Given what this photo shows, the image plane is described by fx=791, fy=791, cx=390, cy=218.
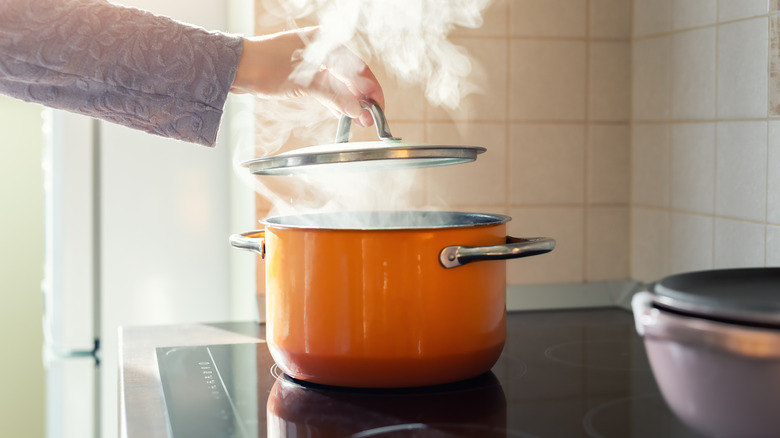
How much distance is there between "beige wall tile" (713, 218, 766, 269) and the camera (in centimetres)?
105

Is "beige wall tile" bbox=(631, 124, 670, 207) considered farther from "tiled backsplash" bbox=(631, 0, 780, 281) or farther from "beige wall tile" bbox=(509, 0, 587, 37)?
"beige wall tile" bbox=(509, 0, 587, 37)

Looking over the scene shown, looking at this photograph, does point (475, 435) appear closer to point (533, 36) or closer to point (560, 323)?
point (560, 323)

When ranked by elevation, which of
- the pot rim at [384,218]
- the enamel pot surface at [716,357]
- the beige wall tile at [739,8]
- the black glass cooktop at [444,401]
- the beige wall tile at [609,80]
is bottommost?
the black glass cooktop at [444,401]

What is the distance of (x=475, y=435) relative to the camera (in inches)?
25.5

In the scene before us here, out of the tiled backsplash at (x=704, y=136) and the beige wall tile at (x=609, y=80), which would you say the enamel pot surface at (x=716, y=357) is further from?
the beige wall tile at (x=609, y=80)

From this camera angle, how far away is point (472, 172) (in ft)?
4.30

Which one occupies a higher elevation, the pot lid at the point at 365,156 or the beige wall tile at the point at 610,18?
the beige wall tile at the point at 610,18

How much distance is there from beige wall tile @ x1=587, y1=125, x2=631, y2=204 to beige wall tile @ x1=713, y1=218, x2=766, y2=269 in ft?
0.80

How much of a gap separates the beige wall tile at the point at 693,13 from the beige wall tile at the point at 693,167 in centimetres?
15

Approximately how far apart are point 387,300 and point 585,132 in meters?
0.74

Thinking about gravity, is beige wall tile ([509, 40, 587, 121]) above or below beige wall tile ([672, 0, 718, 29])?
below

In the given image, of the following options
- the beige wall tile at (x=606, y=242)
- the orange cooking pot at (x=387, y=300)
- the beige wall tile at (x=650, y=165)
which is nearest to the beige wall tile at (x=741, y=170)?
the beige wall tile at (x=650, y=165)

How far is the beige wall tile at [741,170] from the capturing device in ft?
3.41

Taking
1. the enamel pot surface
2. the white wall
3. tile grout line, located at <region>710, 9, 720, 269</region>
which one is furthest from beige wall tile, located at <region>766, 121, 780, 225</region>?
the white wall
